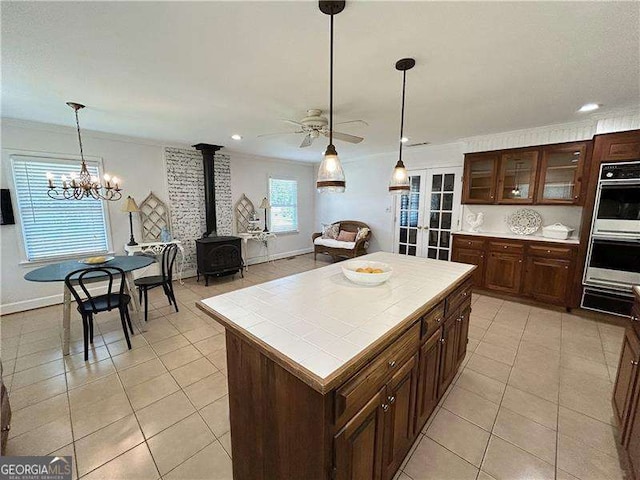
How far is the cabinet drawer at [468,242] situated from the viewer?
13.2 ft

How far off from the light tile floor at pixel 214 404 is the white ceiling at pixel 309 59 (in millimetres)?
2492

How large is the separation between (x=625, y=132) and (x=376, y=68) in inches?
123

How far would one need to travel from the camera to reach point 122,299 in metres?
2.71

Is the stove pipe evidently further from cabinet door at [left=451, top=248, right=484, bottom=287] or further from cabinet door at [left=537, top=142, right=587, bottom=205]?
cabinet door at [left=537, top=142, right=587, bottom=205]

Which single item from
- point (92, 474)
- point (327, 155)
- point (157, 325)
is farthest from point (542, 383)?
point (157, 325)

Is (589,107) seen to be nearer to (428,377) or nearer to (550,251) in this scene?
(550,251)

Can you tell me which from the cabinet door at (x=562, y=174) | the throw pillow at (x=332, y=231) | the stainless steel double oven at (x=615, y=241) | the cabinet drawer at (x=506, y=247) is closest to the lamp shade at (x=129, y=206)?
the throw pillow at (x=332, y=231)

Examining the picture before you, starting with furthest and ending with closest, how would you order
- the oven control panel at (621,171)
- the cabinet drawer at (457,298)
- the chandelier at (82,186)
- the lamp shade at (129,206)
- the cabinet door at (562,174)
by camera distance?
the lamp shade at (129,206) → the cabinet door at (562,174) → the chandelier at (82,186) → the oven control panel at (621,171) → the cabinet drawer at (457,298)

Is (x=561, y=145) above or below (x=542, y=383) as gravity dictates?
above

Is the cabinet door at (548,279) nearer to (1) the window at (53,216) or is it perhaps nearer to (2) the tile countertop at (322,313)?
(2) the tile countertop at (322,313)

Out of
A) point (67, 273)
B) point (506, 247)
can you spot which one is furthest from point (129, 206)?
point (506, 247)

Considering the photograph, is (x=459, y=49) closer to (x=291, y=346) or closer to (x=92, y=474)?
(x=291, y=346)

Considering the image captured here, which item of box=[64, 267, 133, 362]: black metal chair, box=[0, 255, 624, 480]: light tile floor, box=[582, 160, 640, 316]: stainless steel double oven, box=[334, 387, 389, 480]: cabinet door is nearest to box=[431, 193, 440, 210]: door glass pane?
box=[582, 160, 640, 316]: stainless steel double oven

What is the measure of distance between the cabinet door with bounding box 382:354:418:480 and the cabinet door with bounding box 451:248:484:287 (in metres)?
3.24
